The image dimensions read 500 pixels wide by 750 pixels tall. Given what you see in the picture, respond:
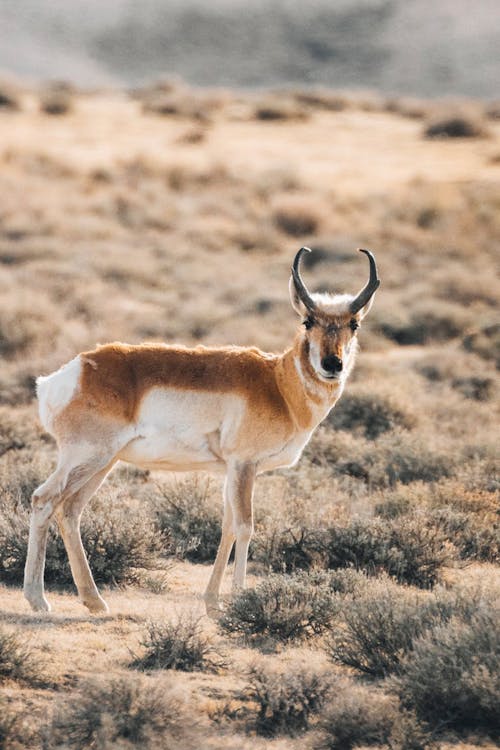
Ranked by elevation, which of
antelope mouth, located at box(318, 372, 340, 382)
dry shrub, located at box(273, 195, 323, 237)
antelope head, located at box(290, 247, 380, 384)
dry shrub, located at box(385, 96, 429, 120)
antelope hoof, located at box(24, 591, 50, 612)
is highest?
dry shrub, located at box(385, 96, 429, 120)

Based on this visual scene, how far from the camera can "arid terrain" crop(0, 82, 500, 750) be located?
502 cm

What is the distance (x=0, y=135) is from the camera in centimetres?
3691

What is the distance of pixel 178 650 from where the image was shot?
563 centimetres

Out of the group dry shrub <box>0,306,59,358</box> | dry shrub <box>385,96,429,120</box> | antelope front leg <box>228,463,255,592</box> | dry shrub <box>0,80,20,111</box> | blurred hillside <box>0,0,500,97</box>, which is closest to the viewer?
antelope front leg <box>228,463,255,592</box>

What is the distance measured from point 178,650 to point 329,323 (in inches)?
94.6

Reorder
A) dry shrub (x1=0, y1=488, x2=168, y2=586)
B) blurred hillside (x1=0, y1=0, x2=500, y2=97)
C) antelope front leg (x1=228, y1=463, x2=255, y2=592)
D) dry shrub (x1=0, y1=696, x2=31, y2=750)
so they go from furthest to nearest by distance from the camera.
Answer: blurred hillside (x1=0, y1=0, x2=500, y2=97)
dry shrub (x1=0, y1=488, x2=168, y2=586)
antelope front leg (x1=228, y1=463, x2=255, y2=592)
dry shrub (x1=0, y1=696, x2=31, y2=750)

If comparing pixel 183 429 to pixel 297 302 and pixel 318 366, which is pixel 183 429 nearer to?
pixel 318 366

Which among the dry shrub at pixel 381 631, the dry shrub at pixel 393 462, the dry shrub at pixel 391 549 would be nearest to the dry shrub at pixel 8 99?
the dry shrub at pixel 393 462

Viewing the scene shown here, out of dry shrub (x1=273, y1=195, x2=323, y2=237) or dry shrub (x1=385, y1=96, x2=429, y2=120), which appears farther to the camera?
dry shrub (x1=385, y1=96, x2=429, y2=120)

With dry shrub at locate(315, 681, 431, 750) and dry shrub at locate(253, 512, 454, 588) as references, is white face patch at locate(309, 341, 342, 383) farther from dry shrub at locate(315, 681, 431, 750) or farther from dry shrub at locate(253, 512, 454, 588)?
dry shrub at locate(315, 681, 431, 750)

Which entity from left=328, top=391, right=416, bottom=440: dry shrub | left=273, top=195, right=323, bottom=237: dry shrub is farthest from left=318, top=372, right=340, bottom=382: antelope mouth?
left=273, top=195, right=323, bottom=237: dry shrub

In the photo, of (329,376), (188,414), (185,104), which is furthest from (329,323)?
(185,104)

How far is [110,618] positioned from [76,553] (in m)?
0.49

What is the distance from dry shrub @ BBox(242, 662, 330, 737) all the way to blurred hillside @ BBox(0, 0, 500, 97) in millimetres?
143126
